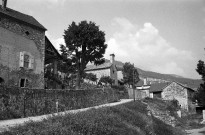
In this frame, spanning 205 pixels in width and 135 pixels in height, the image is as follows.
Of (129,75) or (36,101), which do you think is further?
(129,75)

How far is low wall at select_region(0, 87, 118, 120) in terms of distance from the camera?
11.5m

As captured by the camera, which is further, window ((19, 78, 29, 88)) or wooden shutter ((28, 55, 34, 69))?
wooden shutter ((28, 55, 34, 69))

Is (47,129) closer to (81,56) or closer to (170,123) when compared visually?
(81,56)

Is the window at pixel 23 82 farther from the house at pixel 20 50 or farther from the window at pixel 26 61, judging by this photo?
the window at pixel 26 61

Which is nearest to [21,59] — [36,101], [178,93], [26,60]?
[26,60]

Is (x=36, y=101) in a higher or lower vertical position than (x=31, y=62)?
lower

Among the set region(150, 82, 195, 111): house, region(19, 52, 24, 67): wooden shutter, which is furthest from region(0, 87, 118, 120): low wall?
region(150, 82, 195, 111): house

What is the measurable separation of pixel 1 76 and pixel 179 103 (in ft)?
144

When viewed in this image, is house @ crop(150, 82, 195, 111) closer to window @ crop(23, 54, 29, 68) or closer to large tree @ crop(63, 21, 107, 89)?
large tree @ crop(63, 21, 107, 89)

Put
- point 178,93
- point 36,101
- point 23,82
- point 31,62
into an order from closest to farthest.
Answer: point 36,101, point 23,82, point 31,62, point 178,93

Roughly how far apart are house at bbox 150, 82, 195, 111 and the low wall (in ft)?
123

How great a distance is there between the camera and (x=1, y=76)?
62.9 feet

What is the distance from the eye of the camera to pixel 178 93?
51656mm

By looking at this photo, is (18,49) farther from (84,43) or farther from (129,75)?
(129,75)
